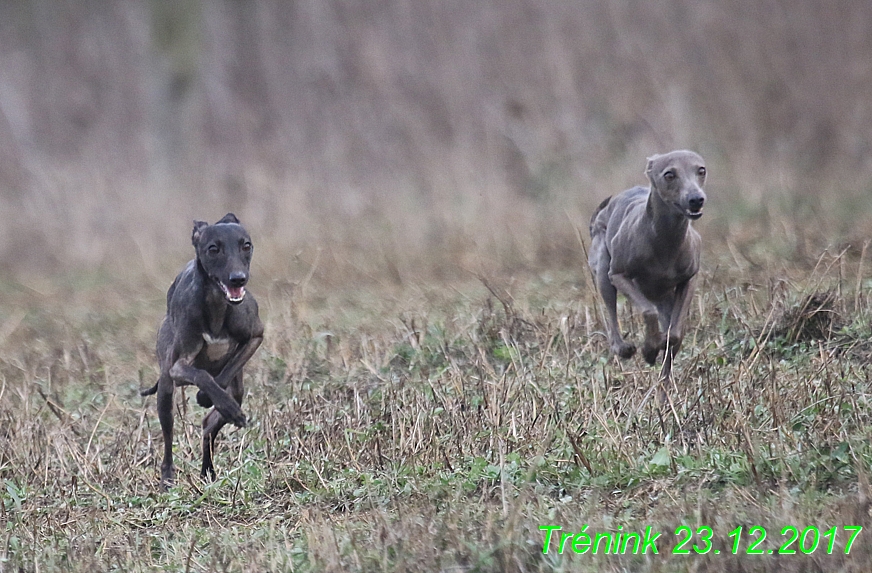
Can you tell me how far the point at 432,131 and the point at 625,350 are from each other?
34.2 ft

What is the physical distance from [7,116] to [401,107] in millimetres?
7876

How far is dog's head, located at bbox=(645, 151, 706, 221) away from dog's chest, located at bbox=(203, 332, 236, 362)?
8.54 ft

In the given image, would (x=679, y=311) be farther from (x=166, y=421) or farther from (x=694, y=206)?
(x=166, y=421)

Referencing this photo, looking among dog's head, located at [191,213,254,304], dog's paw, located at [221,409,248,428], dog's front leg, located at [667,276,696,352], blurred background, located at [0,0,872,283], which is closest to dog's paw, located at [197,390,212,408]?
dog's paw, located at [221,409,248,428]

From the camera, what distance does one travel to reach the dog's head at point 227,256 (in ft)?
20.9

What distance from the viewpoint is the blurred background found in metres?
13.2

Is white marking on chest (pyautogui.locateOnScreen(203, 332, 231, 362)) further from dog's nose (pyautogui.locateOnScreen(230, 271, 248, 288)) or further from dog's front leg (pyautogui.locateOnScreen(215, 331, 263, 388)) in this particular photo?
dog's nose (pyautogui.locateOnScreen(230, 271, 248, 288))

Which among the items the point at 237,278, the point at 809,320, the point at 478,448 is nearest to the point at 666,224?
the point at 809,320

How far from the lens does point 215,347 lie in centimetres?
683

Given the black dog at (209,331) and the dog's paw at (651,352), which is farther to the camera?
the dog's paw at (651,352)

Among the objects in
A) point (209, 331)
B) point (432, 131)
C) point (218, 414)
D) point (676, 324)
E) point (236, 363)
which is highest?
A: point (209, 331)

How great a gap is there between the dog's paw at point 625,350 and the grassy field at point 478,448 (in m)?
0.18

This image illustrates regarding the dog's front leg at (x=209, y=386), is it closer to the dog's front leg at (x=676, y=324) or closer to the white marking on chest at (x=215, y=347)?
the white marking on chest at (x=215, y=347)

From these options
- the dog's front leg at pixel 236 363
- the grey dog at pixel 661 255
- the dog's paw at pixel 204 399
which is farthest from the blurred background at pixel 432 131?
the dog's paw at pixel 204 399
